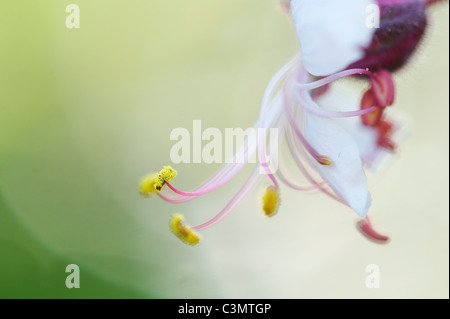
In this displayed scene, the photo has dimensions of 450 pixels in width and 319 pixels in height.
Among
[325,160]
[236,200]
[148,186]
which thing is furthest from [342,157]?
[148,186]

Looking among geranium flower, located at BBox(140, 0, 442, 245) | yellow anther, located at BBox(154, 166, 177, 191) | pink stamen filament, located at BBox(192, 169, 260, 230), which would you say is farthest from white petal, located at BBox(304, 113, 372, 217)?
yellow anther, located at BBox(154, 166, 177, 191)

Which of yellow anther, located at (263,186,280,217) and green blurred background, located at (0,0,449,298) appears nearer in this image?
yellow anther, located at (263,186,280,217)

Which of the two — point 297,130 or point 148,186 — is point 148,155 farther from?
point 297,130

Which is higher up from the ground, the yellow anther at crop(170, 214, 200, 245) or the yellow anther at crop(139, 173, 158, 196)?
the yellow anther at crop(139, 173, 158, 196)

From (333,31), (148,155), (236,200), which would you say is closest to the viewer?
(333,31)

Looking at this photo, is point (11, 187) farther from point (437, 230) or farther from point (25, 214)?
point (437, 230)

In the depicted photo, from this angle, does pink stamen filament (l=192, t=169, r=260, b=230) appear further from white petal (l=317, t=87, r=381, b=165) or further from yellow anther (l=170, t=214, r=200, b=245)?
white petal (l=317, t=87, r=381, b=165)

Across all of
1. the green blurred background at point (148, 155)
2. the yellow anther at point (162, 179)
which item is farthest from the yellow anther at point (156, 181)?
the green blurred background at point (148, 155)
